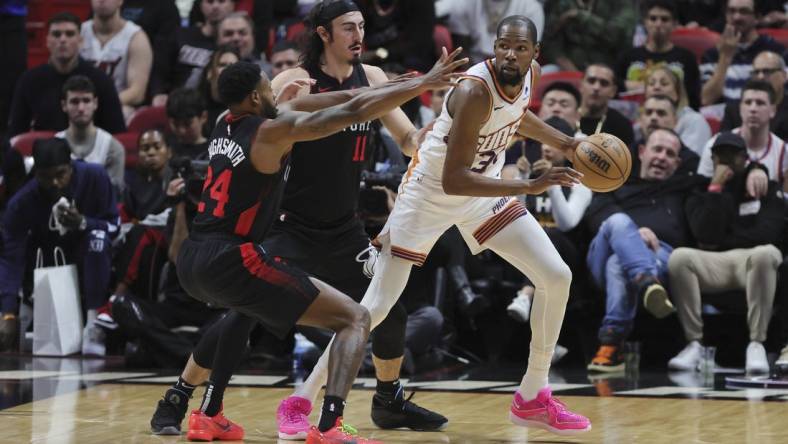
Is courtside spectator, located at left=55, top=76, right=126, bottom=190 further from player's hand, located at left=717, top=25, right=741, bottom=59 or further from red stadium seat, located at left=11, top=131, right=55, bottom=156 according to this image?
player's hand, located at left=717, top=25, right=741, bottom=59

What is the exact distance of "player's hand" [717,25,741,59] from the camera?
1098 centimetres

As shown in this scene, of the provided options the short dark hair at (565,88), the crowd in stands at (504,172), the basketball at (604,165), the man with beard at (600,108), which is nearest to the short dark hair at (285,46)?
the crowd in stands at (504,172)

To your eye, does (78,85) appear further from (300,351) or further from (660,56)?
(660,56)

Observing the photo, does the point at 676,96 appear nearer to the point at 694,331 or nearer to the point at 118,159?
the point at 694,331

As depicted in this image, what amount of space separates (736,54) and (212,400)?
660 cm

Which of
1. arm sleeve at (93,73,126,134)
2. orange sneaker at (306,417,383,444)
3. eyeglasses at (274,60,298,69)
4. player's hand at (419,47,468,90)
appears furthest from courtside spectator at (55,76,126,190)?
player's hand at (419,47,468,90)

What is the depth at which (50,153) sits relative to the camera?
387 inches

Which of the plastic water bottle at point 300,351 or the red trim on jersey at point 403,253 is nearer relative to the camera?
the red trim on jersey at point 403,253

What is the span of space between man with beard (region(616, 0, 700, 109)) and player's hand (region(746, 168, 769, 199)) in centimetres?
209

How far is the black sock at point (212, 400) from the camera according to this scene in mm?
6223

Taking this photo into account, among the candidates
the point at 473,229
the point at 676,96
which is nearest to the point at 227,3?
the point at 676,96

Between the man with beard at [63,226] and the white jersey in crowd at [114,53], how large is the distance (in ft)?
7.40

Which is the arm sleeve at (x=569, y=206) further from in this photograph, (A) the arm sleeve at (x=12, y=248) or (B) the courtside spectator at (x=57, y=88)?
(B) the courtside spectator at (x=57, y=88)

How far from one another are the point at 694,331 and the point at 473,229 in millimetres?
3251
